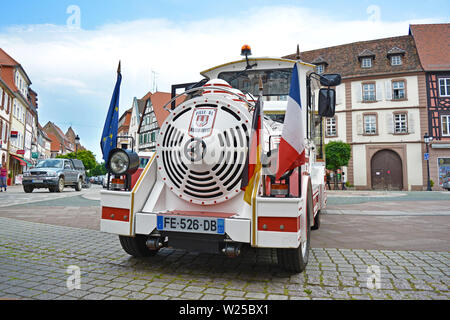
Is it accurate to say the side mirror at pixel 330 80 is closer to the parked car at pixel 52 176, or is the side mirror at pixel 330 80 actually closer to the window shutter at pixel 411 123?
the parked car at pixel 52 176

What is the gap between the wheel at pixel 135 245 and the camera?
3.81 meters

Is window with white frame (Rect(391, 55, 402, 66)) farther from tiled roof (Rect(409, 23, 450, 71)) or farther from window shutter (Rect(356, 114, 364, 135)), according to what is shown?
window shutter (Rect(356, 114, 364, 135))

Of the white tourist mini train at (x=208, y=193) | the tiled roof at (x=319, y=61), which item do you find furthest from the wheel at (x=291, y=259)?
the tiled roof at (x=319, y=61)

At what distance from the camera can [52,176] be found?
1703 centimetres

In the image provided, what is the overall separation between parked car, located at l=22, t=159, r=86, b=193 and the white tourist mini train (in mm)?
15162

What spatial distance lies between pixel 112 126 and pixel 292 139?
2.21 metres

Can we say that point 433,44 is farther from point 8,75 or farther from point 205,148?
point 8,75

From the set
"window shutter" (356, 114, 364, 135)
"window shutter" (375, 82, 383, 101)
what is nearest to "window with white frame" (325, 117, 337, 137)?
"window shutter" (356, 114, 364, 135)

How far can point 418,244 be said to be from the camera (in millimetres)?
5098

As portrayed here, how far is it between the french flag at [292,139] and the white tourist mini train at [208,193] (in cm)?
7

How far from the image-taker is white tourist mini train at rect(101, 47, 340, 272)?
296 cm
